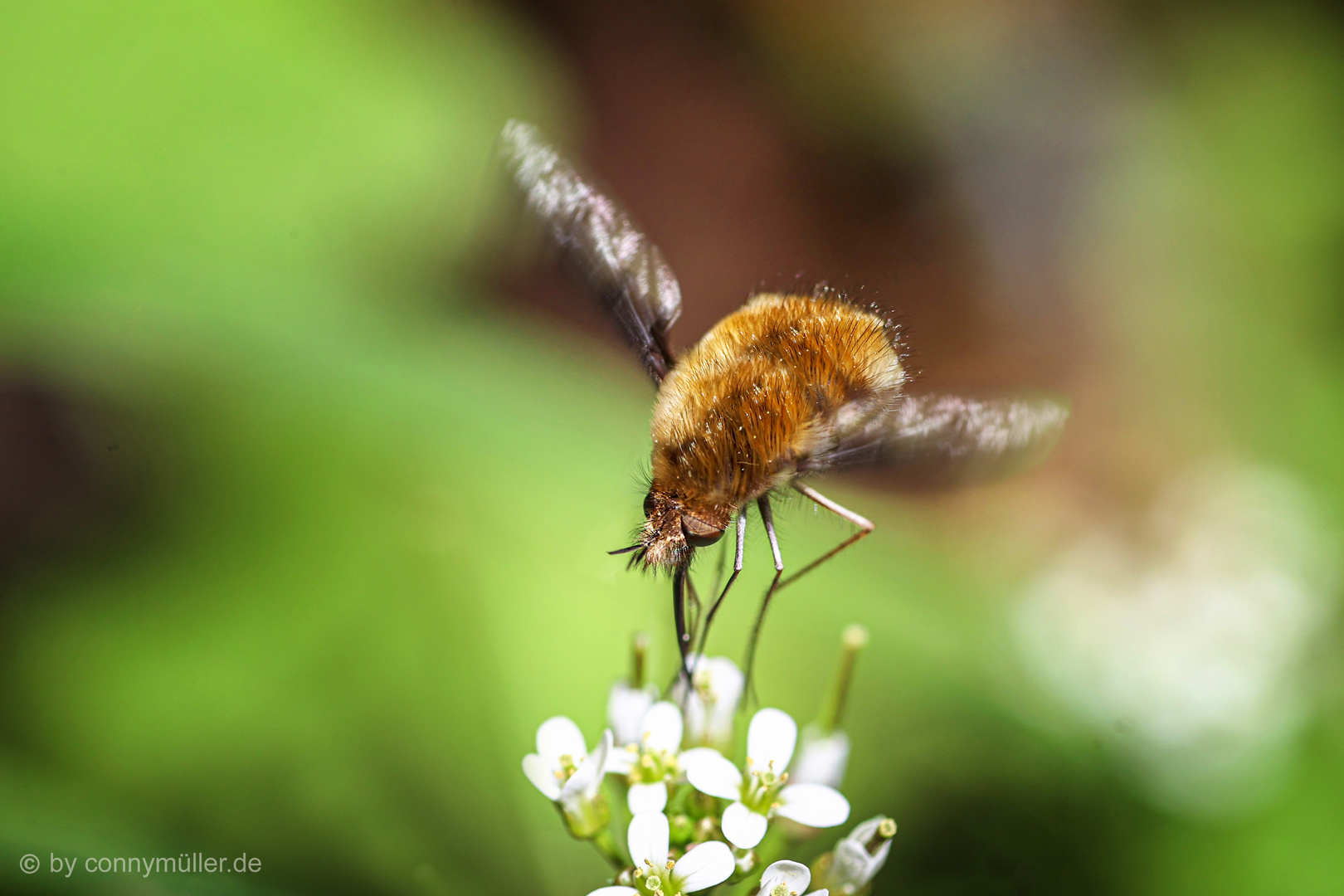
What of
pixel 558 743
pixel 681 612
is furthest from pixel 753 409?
pixel 558 743

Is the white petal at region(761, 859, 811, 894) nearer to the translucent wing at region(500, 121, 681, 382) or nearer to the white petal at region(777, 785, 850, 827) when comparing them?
the white petal at region(777, 785, 850, 827)

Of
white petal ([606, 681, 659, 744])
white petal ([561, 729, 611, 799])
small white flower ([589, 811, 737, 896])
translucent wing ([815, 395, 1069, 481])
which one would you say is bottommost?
small white flower ([589, 811, 737, 896])

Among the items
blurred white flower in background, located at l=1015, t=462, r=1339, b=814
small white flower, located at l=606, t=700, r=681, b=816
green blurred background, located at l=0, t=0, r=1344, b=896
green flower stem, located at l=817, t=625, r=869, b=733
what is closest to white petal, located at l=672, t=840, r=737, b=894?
small white flower, located at l=606, t=700, r=681, b=816

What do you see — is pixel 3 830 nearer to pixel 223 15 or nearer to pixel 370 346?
pixel 370 346

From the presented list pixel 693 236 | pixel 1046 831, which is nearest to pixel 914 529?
pixel 1046 831

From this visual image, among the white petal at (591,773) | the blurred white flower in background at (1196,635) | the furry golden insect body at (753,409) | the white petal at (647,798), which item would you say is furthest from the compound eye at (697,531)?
the blurred white flower in background at (1196,635)

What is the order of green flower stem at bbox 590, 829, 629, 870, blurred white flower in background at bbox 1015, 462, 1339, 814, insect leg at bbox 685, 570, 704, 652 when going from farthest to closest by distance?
Answer: blurred white flower in background at bbox 1015, 462, 1339, 814 → green flower stem at bbox 590, 829, 629, 870 → insect leg at bbox 685, 570, 704, 652

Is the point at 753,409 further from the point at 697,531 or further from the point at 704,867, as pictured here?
the point at 704,867
